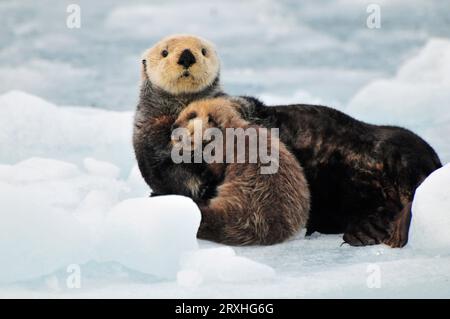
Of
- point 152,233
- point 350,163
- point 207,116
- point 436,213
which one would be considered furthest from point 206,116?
point 436,213

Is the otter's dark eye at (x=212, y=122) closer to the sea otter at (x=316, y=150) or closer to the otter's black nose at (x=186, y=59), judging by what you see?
the sea otter at (x=316, y=150)

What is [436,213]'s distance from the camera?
413 cm

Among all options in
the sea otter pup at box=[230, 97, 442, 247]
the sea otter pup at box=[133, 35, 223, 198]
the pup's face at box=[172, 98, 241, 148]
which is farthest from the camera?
the sea otter pup at box=[230, 97, 442, 247]

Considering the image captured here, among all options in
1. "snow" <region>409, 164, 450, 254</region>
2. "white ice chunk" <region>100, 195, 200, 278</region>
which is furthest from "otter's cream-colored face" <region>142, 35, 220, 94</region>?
"snow" <region>409, 164, 450, 254</region>

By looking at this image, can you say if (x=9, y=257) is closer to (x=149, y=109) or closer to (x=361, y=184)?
(x=149, y=109)

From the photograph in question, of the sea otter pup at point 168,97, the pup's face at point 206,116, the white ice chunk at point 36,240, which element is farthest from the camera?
the sea otter pup at point 168,97

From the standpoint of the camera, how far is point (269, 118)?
15.9ft

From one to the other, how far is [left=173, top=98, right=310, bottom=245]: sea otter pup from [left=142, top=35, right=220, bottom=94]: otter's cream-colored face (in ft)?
1.03

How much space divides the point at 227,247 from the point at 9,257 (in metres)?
1.18

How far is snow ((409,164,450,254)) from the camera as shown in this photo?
162 inches

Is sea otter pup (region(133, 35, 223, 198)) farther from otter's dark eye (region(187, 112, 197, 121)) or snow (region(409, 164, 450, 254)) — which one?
snow (region(409, 164, 450, 254))

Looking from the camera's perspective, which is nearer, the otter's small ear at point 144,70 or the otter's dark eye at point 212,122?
the otter's dark eye at point 212,122

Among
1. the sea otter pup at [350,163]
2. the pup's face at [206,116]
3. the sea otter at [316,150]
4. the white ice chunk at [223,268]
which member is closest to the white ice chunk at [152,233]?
the white ice chunk at [223,268]

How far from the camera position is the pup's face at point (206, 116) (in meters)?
4.34
